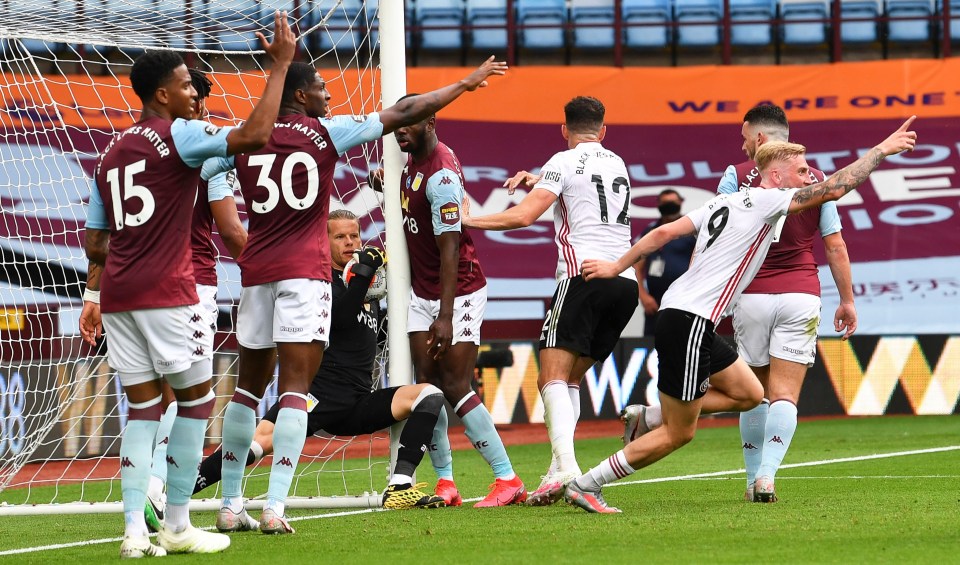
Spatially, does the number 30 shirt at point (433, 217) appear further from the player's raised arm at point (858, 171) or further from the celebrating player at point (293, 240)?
the player's raised arm at point (858, 171)

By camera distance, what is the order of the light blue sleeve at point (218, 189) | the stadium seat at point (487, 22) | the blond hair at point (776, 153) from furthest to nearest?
the stadium seat at point (487, 22)
the light blue sleeve at point (218, 189)
the blond hair at point (776, 153)

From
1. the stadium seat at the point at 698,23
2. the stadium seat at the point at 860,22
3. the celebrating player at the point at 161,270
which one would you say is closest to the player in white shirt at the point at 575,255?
the celebrating player at the point at 161,270

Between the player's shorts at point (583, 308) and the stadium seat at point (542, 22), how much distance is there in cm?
1272

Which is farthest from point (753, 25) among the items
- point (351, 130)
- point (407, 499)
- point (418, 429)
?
point (351, 130)

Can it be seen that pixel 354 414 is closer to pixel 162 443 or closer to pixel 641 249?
pixel 162 443

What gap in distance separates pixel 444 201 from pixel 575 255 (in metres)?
0.73

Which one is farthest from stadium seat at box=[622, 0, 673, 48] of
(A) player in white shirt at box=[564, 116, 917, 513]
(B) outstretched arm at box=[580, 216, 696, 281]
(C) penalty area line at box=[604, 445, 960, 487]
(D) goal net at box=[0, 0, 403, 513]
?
(A) player in white shirt at box=[564, 116, 917, 513]

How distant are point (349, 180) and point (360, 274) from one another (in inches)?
335

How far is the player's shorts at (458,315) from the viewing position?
6.80 meters

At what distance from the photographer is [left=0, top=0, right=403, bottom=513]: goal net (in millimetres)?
8203

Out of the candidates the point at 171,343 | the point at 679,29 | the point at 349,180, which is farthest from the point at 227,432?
the point at 679,29

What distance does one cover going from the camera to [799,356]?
6.49 metres

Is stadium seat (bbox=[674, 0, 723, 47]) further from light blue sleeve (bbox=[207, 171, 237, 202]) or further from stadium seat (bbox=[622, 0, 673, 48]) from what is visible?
light blue sleeve (bbox=[207, 171, 237, 202])

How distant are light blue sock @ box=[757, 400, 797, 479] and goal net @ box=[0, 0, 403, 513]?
215 cm
